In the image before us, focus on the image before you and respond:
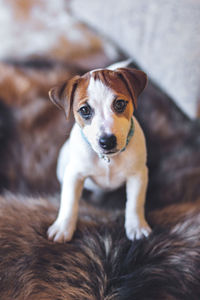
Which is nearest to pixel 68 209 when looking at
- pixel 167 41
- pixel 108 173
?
pixel 108 173

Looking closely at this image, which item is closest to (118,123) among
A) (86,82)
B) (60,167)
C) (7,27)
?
(86,82)

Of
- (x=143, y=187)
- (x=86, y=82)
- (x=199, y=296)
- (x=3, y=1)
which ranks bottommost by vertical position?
(x=199, y=296)

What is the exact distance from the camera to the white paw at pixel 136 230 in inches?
43.7

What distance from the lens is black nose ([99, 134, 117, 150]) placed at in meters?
0.90

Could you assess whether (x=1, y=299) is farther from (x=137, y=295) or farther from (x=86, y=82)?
(x=86, y=82)

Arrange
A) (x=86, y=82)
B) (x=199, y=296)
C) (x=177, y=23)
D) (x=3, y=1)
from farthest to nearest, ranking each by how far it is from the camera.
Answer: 1. (x=3, y=1)
2. (x=177, y=23)
3. (x=86, y=82)
4. (x=199, y=296)

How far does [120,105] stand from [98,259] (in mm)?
547

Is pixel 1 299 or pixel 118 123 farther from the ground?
pixel 118 123

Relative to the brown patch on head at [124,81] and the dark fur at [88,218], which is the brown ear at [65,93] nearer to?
the brown patch on head at [124,81]

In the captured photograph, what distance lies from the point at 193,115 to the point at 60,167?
725mm

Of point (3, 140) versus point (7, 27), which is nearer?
point (3, 140)

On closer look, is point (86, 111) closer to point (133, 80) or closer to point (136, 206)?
point (133, 80)

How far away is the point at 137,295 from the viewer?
0.89m

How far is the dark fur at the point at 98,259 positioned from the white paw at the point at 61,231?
23mm
